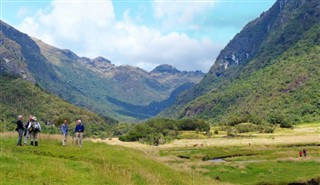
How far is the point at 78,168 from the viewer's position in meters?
36.5

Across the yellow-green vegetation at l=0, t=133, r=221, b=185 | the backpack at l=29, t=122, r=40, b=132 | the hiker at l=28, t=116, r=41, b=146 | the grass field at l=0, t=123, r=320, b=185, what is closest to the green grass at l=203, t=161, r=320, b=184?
the grass field at l=0, t=123, r=320, b=185

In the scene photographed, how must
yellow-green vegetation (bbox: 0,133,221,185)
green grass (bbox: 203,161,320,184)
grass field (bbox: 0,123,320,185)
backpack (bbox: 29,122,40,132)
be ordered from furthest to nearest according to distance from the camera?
green grass (bbox: 203,161,320,184) < backpack (bbox: 29,122,40,132) < grass field (bbox: 0,123,320,185) < yellow-green vegetation (bbox: 0,133,221,185)

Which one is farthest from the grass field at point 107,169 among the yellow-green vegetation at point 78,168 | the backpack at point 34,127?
the backpack at point 34,127

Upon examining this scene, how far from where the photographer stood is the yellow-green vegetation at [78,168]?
30562 mm

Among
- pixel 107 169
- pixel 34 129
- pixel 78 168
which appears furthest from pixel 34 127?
pixel 107 169

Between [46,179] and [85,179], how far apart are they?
3.65m

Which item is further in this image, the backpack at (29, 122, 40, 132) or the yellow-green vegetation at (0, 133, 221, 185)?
the backpack at (29, 122, 40, 132)

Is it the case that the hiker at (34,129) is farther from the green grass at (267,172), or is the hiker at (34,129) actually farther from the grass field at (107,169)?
the green grass at (267,172)

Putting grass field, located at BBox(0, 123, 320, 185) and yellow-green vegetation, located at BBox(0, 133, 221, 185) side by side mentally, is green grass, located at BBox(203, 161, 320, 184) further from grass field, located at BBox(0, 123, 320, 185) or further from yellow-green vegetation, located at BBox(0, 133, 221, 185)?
yellow-green vegetation, located at BBox(0, 133, 221, 185)

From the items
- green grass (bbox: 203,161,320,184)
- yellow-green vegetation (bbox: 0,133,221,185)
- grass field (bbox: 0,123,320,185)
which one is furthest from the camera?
green grass (bbox: 203,161,320,184)

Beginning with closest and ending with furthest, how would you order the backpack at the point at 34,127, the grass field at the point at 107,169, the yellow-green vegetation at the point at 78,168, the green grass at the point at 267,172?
the yellow-green vegetation at the point at 78,168 < the grass field at the point at 107,169 < the backpack at the point at 34,127 < the green grass at the point at 267,172

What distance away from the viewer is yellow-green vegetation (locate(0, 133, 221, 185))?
3056cm

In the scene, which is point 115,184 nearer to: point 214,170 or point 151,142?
point 214,170

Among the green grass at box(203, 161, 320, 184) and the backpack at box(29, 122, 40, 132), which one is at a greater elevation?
the backpack at box(29, 122, 40, 132)
